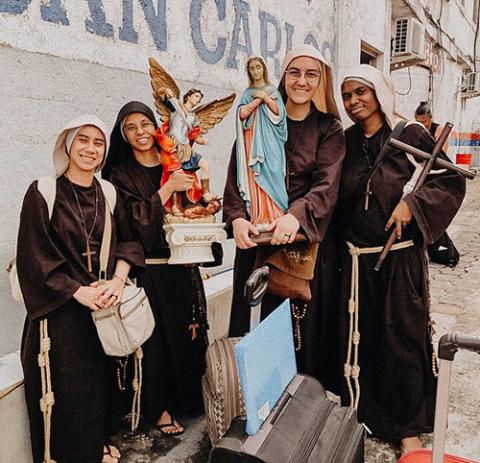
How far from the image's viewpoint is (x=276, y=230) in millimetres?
2484

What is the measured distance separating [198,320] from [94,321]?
2.74 ft

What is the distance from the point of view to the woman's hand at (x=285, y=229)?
97.4 inches

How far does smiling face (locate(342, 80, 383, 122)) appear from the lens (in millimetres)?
2611

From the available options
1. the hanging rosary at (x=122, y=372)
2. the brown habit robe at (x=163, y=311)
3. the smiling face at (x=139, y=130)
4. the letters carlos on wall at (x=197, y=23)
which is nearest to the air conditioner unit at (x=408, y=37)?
the letters carlos on wall at (x=197, y=23)

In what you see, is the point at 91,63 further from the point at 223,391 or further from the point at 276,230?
the point at 223,391

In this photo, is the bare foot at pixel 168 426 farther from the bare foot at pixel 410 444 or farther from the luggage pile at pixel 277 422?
the bare foot at pixel 410 444

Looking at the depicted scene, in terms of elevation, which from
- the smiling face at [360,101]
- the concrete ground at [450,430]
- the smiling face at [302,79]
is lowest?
the concrete ground at [450,430]

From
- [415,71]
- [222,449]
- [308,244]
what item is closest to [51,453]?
[222,449]

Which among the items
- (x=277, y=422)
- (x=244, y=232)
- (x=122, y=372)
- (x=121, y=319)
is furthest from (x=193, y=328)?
(x=277, y=422)

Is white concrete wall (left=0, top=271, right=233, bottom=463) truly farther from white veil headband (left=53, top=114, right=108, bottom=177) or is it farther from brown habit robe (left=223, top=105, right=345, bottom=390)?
brown habit robe (left=223, top=105, right=345, bottom=390)

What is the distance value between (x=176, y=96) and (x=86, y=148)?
599mm

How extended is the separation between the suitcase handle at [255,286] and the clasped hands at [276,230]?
412 mm

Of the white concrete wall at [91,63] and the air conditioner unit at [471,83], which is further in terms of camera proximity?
the air conditioner unit at [471,83]

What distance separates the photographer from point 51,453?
2496mm
